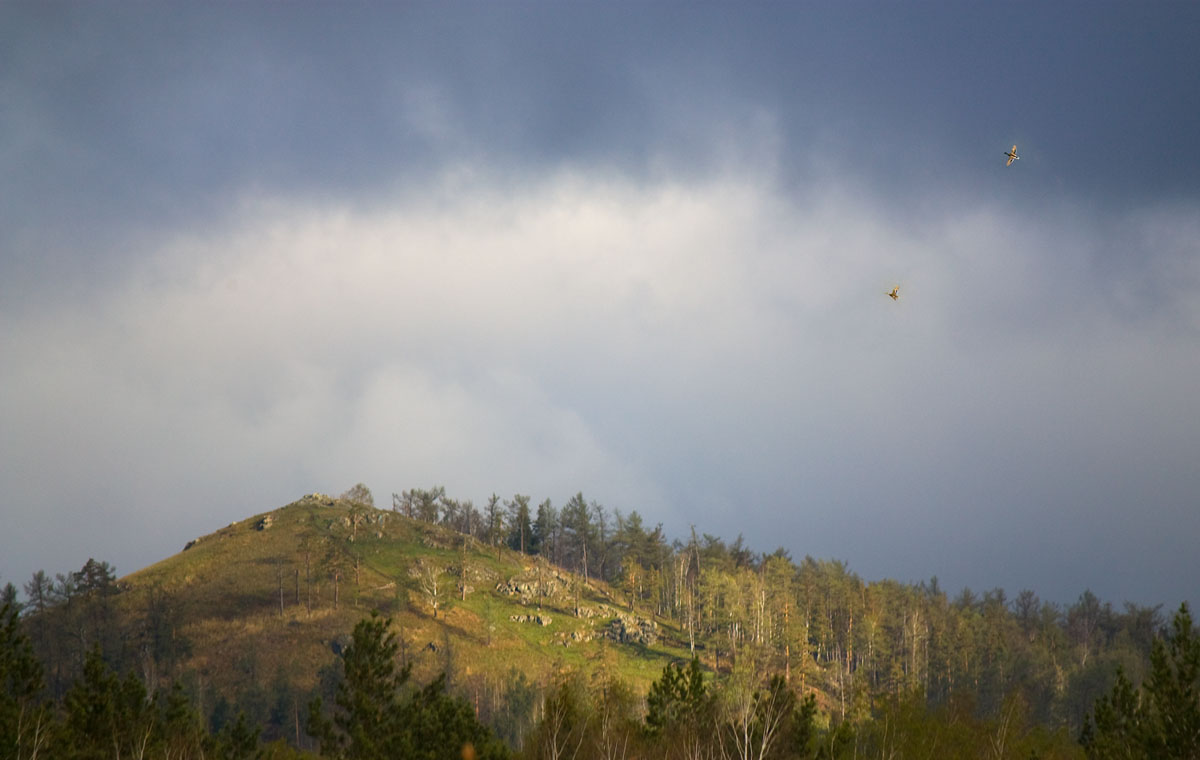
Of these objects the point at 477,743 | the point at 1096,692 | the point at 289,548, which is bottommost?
the point at 1096,692

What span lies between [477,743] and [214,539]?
14226 cm

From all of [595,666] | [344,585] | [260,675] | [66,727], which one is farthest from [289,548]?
[66,727]

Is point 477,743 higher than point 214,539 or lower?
lower

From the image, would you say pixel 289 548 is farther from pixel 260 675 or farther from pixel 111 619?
pixel 260 675

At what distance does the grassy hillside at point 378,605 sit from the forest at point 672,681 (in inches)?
101

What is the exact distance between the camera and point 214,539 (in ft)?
504

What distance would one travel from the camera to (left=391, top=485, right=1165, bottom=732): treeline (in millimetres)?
102125

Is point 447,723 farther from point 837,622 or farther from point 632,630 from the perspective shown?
point 837,622

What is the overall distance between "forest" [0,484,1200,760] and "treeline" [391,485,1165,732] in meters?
0.47

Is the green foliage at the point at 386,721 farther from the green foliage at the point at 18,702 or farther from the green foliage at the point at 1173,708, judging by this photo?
the green foliage at the point at 1173,708

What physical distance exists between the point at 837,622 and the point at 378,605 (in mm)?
74600

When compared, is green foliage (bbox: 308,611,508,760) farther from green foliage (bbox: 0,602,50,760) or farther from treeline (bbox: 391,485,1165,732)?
treeline (bbox: 391,485,1165,732)

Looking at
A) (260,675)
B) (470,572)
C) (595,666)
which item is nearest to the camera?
(260,675)

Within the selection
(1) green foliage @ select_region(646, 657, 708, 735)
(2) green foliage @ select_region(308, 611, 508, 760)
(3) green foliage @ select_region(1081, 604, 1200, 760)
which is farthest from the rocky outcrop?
(3) green foliage @ select_region(1081, 604, 1200, 760)
